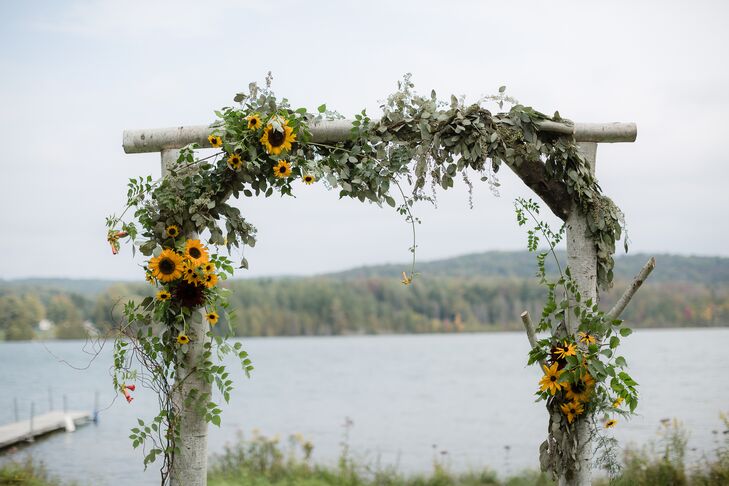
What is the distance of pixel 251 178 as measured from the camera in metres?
4.05

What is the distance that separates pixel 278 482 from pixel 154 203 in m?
5.07

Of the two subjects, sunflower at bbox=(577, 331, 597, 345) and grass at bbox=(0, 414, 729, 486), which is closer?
sunflower at bbox=(577, 331, 597, 345)

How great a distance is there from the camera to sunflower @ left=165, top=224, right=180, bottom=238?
13.0 ft

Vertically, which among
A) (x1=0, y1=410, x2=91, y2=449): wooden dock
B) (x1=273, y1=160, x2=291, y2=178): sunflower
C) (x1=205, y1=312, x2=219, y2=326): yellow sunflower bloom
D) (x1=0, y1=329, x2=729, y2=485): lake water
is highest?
(x1=273, y1=160, x2=291, y2=178): sunflower

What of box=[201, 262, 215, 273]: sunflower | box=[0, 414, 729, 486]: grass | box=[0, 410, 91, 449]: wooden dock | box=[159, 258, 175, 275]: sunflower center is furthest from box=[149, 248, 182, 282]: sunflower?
box=[0, 410, 91, 449]: wooden dock

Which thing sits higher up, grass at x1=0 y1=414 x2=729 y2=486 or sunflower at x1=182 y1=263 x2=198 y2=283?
sunflower at x1=182 y1=263 x2=198 y2=283

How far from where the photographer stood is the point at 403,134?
405 centimetres

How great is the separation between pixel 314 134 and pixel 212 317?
118cm

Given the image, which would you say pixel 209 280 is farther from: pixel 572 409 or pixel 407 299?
pixel 407 299

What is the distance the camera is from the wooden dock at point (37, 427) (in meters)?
15.4

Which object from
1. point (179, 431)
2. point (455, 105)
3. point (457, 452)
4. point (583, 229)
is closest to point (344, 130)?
point (455, 105)

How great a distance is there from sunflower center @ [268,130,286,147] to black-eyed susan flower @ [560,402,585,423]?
219 centimetres

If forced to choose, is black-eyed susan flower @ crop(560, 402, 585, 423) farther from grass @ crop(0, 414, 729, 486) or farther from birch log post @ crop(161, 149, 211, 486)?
grass @ crop(0, 414, 729, 486)

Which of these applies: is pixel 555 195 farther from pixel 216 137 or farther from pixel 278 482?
pixel 278 482
